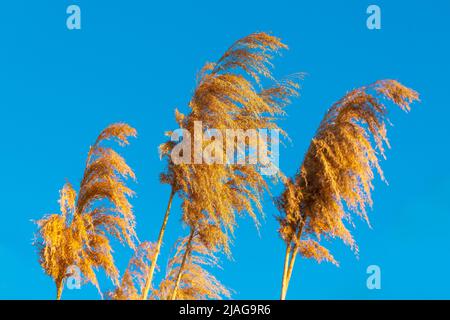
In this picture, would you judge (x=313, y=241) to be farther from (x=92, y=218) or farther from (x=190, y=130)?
(x=92, y=218)

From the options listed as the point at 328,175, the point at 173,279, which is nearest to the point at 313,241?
the point at 328,175

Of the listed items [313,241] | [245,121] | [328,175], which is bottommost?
[313,241]

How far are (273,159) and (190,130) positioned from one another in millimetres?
1912

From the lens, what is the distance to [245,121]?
1297 cm

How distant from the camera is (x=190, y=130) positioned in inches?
490

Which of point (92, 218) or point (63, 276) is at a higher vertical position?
point (92, 218)
